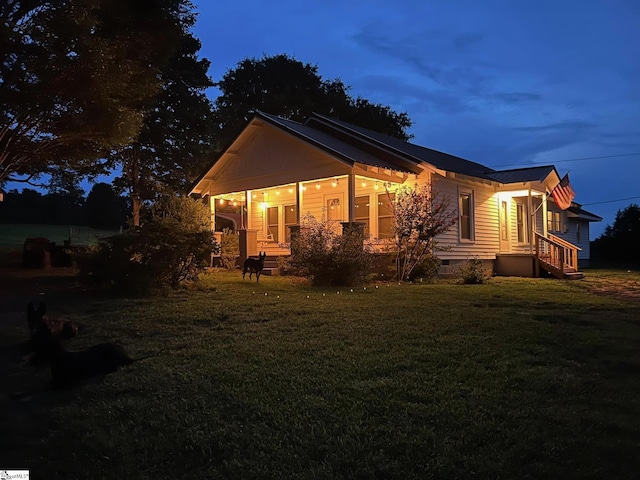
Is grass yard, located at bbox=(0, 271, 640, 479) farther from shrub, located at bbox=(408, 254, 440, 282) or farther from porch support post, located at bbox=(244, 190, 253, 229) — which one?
porch support post, located at bbox=(244, 190, 253, 229)

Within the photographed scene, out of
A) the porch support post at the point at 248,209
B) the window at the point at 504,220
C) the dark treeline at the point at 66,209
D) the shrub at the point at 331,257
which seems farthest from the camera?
the dark treeline at the point at 66,209

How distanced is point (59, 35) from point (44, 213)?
143ft

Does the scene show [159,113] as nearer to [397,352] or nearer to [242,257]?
[242,257]

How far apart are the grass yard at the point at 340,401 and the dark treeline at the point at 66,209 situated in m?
38.8

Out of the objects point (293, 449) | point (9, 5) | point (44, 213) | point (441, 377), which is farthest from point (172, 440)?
point (44, 213)

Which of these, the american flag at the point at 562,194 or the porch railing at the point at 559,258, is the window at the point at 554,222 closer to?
the american flag at the point at 562,194

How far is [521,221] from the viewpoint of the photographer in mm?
20453

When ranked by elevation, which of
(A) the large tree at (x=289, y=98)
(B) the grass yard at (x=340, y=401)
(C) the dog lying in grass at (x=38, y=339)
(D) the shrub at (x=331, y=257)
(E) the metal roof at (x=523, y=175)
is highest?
(A) the large tree at (x=289, y=98)

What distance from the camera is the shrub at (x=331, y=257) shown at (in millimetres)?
11406

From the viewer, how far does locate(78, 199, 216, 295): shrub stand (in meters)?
9.23

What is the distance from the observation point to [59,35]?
29.9ft

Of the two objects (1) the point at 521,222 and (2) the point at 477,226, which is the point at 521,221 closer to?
(1) the point at 521,222

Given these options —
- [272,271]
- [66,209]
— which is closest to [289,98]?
[272,271]

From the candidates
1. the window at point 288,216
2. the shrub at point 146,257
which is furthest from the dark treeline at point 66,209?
the shrub at point 146,257
